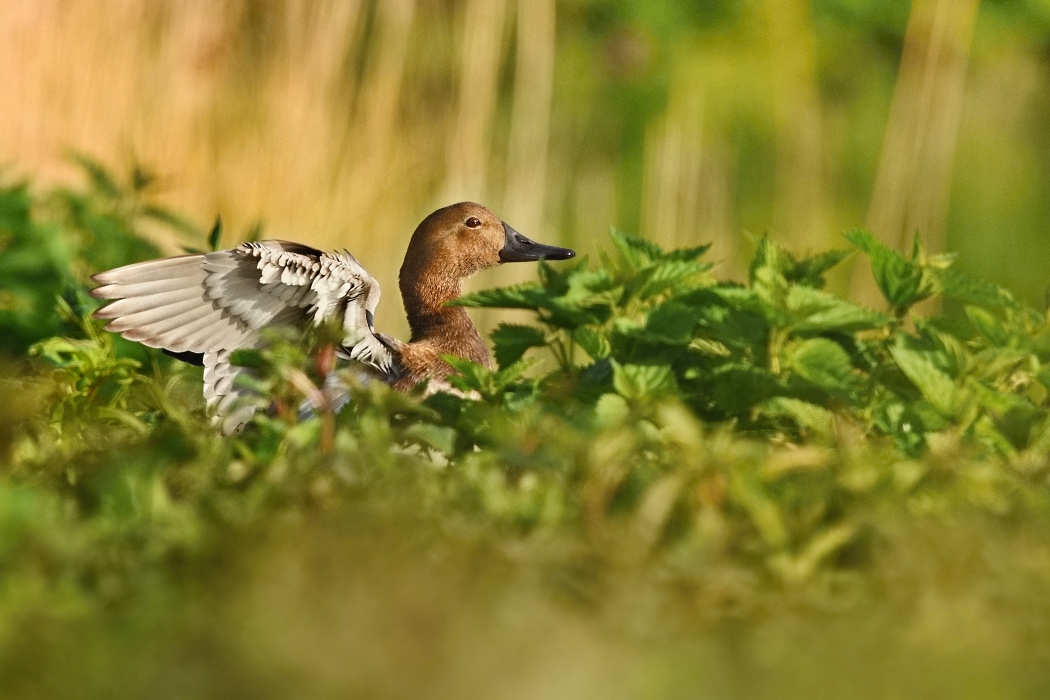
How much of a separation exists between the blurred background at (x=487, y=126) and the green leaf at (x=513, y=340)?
9.11 feet

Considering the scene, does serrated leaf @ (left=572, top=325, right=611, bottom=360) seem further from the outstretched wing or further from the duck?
the outstretched wing

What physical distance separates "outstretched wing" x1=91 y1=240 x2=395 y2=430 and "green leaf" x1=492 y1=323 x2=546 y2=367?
35cm

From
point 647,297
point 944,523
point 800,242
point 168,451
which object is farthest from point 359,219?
point 944,523

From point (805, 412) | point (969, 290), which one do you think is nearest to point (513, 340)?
point (805, 412)

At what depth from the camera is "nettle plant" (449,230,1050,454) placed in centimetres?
253

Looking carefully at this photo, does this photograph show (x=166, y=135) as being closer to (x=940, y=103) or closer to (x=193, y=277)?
(x=193, y=277)

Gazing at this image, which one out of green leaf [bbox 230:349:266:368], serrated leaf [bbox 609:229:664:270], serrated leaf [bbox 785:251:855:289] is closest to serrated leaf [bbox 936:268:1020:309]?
serrated leaf [bbox 785:251:855:289]

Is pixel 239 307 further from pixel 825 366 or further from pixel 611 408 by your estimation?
pixel 825 366

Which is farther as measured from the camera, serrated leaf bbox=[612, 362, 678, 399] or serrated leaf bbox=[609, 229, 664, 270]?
serrated leaf bbox=[609, 229, 664, 270]

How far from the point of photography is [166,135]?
5.91m

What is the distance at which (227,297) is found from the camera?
121 inches

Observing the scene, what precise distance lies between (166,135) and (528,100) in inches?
62.9

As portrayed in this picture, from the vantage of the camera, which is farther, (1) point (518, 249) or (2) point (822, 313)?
(1) point (518, 249)

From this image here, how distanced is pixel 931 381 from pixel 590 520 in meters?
0.96
